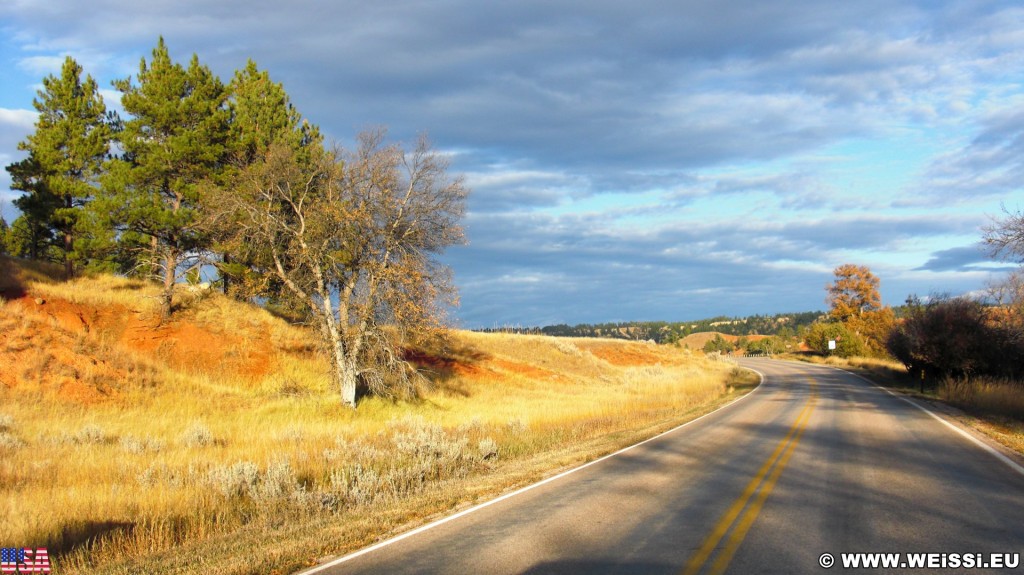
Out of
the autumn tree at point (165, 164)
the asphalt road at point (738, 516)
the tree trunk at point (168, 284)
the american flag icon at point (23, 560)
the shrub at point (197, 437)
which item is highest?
the autumn tree at point (165, 164)

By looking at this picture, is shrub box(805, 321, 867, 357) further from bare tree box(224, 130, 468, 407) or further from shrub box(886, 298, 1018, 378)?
bare tree box(224, 130, 468, 407)

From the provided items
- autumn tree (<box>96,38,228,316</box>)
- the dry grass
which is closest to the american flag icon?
the dry grass

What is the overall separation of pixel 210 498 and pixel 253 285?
1512 centimetres

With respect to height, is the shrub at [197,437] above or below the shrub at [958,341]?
below

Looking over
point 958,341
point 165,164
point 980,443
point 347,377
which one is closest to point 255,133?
point 165,164

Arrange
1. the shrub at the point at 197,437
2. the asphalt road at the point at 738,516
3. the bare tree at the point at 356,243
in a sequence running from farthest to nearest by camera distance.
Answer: the bare tree at the point at 356,243
the shrub at the point at 197,437
the asphalt road at the point at 738,516

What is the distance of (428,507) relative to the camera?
9625 mm

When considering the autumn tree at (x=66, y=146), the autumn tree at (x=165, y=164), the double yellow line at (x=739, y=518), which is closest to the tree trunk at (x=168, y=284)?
the autumn tree at (x=165, y=164)

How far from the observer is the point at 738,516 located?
8.45 meters

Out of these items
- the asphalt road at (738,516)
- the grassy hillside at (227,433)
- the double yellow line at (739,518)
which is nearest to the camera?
the double yellow line at (739,518)

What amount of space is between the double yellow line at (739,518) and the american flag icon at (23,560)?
7.18 m

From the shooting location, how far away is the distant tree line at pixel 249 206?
25.0 metres

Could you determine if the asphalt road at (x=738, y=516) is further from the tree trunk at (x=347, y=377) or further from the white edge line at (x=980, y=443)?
the tree trunk at (x=347, y=377)

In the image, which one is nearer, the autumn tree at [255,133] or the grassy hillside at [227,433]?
the grassy hillside at [227,433]
